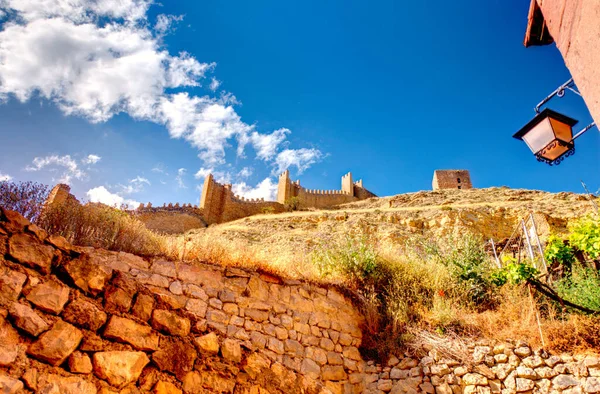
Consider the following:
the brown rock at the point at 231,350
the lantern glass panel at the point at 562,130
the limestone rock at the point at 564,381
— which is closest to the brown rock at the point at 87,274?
the brown rock at the point at 231,350

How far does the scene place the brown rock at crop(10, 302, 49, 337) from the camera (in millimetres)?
3062

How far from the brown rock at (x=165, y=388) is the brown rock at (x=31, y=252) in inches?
57.9

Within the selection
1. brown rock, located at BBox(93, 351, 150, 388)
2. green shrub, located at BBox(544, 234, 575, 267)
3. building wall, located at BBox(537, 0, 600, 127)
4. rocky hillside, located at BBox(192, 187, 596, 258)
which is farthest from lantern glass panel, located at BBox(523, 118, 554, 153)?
rocky hillside, located at BBox(192, 187, 596, 258)

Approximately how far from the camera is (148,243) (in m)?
5.64

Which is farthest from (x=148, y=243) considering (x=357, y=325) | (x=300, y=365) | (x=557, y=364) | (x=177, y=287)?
(x=557, y=364)

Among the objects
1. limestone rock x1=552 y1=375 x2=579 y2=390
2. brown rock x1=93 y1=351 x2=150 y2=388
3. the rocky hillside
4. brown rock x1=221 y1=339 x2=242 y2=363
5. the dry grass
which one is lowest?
brown rock x1=93 y1=351 x2=150 y2=388

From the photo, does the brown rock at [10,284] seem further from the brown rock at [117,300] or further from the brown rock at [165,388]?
the brown rock at [165,388]

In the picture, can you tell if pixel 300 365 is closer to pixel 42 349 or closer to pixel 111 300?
pixel 111 300

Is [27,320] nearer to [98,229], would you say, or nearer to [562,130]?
[98,229]

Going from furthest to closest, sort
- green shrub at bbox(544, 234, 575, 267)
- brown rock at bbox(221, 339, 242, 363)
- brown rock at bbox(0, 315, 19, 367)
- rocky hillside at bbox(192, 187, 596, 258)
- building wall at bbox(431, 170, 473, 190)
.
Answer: building wall at bbox(431, 170, 473, 190) < rocky hillside at bbox(192, 187, 596, 258) < green shrub at bbox(544, 234, 575, 267) < brown rock at bbox(221, 339, 242, 363) < brown rock at bbox(0, 315, 19, 367)

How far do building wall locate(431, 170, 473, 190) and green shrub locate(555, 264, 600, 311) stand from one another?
159 feet

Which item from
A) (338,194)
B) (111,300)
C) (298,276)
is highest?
(338,194)

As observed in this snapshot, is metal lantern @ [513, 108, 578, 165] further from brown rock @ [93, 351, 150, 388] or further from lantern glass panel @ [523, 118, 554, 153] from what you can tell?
brown rock @ [93, 351, 150, 388]

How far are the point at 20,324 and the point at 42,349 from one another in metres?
0.26
